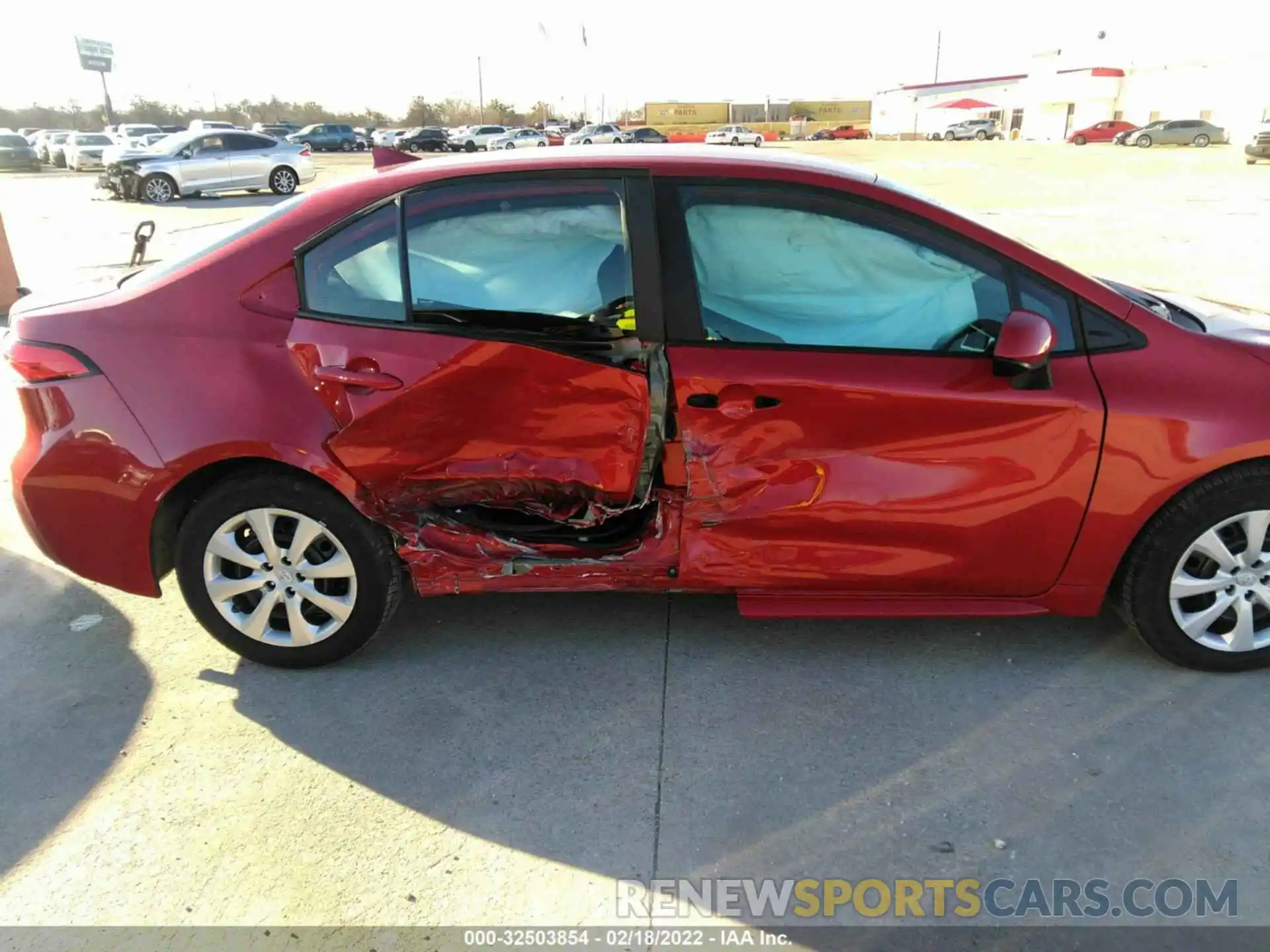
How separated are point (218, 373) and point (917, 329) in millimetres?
2395

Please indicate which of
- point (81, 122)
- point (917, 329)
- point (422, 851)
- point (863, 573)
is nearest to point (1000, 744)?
point (863, 573)

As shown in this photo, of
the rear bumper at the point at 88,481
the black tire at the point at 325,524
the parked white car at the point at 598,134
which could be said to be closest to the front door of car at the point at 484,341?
the black tire at the point at 325,524

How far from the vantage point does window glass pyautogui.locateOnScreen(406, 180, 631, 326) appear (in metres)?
2.94

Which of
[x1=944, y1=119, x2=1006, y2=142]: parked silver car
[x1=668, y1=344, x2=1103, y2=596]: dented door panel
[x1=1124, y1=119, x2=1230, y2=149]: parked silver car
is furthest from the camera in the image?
[x1=944, y1=119, x2=1006, y2=142]: parked silver car

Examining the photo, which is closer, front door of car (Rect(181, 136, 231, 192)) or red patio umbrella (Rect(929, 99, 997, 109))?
front door of car (Rect(181, 136, 231, 192))

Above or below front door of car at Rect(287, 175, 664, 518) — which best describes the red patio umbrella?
above

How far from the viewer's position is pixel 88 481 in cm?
302

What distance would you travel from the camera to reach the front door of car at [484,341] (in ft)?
9.41

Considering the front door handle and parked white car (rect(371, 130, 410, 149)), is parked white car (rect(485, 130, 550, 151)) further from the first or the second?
the front door handle

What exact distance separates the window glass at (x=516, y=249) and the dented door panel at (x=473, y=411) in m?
0.18

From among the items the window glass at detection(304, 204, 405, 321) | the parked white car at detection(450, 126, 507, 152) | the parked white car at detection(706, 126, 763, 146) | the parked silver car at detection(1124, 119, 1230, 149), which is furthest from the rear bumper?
the parked silver car at detection(1124, 119, 1230, 149)

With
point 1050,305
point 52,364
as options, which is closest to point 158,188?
point 52,364

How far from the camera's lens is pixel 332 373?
2883 mm

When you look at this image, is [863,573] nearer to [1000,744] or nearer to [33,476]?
[1000,744]
